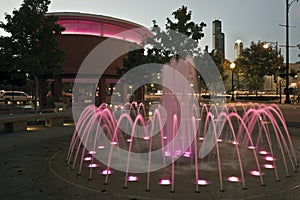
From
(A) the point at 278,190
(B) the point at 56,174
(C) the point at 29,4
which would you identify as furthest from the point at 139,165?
(C) the point at 29,4

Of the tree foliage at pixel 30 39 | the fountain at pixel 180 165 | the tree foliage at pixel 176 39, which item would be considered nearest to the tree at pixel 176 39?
the tree foliage at pixel 176 39

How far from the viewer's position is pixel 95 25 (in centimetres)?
4119

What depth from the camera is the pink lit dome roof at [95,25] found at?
39.6 m

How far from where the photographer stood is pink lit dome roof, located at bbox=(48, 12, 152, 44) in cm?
3956

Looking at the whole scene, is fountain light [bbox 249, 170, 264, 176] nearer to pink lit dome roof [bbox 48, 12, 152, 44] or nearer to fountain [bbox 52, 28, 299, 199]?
fountain [bbox 52, 28, 299, 199]

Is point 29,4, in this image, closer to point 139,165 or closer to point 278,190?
point 139,165

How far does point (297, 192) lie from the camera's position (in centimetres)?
630

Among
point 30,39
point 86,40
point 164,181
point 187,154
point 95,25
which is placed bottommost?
point 164,181

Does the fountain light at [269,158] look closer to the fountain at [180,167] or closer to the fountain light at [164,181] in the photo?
the fountain at [180,167]

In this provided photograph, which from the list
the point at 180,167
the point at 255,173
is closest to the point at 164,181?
the point at 180,167

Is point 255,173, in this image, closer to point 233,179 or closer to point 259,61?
point 233,179

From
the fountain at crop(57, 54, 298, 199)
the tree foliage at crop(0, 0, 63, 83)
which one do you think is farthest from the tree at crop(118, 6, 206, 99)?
the fountain at crop(57, 54, 298, 199)

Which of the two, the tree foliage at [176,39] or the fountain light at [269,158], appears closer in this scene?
the fountain light at [269,158]

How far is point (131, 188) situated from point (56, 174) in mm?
2421
